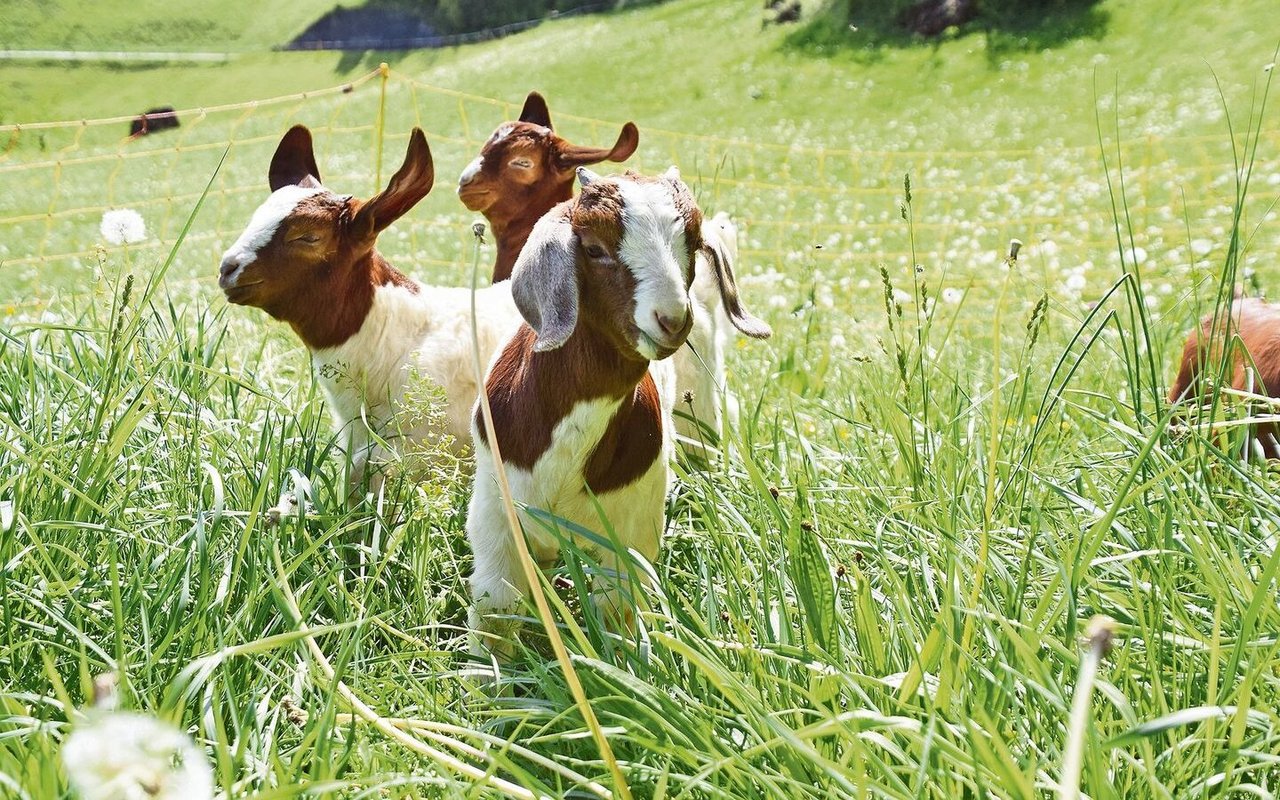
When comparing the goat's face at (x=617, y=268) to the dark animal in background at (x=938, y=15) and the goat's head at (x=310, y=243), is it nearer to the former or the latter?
the goat's head at (x=310, y=243)

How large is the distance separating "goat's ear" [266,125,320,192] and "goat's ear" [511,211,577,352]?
4.94 ft

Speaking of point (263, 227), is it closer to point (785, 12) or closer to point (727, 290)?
point (727, 290)

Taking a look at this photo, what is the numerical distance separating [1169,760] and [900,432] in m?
1.29

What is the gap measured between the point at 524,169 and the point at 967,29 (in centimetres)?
1951

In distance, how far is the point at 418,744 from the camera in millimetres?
1987

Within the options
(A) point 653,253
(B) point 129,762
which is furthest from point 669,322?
(B) point 129,762

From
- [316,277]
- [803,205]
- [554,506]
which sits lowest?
[803,205]

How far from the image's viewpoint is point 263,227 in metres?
3.37

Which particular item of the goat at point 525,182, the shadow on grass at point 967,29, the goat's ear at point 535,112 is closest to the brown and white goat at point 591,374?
the goat at point 525,182

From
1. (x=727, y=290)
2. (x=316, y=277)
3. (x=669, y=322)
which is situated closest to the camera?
(x=669, y=322)

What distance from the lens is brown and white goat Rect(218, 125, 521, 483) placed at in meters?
3.38

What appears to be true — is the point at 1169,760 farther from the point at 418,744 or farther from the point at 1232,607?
the point at 418,744

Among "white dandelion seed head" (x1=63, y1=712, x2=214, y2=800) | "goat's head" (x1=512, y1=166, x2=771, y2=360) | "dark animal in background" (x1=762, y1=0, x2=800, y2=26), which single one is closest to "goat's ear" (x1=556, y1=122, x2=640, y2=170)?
"goat's head" (x1=512, y1=166, x2=771, y2=360)

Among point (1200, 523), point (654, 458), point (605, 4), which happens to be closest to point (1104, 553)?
point (1200, 523)
